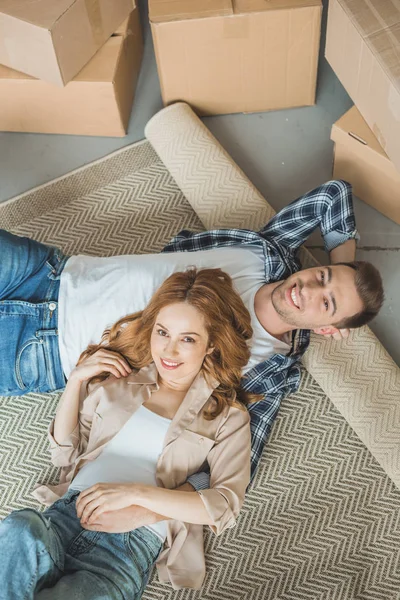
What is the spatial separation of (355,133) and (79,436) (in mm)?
1207

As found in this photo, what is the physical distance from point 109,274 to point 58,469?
0.59 metres

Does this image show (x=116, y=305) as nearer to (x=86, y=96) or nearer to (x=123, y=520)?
(x=123, y=520)

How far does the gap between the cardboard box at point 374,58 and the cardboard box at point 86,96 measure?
72 cm

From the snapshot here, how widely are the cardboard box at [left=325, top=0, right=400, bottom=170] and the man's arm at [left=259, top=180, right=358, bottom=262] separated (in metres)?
0.19

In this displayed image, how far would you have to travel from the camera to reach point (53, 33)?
2.03 meters

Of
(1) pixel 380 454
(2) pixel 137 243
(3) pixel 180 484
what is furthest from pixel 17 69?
(1) pixel 380 454

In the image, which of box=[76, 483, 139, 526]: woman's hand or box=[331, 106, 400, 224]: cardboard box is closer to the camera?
box=[76, 483, 139, 526]: woman's hand

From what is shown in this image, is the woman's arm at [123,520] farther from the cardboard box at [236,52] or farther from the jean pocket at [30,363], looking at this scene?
the cardboard box at [236,52]

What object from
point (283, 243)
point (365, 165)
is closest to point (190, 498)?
point (283, 243)

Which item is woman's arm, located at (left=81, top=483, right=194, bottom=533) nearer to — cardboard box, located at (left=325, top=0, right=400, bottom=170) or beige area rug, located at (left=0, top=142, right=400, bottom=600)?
beige area rug, located at (left=0, top=142, right=400, bottom=600)

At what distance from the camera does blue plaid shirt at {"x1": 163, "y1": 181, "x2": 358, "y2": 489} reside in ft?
5.94

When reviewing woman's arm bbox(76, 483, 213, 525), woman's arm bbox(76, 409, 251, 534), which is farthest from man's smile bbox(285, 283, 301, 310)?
woman's arm bbox(76, 483, 213, 525)

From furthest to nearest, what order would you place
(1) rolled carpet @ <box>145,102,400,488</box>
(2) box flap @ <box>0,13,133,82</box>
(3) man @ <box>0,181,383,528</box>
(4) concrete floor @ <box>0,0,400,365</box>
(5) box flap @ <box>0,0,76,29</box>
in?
1. (4) concrete floor @ <box>0,0,400,365</box>
2. (2) box flap @ <box>0,13,133,82</box>
3. (5) box flap @ <box>0,0,76,29</box>
4. (1) rolled carpet @ <box>145,102,400,488</box>
5. (3) man @ <box>0,181,383,528</box>

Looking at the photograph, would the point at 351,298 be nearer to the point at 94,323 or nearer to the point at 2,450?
the point at 94,323
